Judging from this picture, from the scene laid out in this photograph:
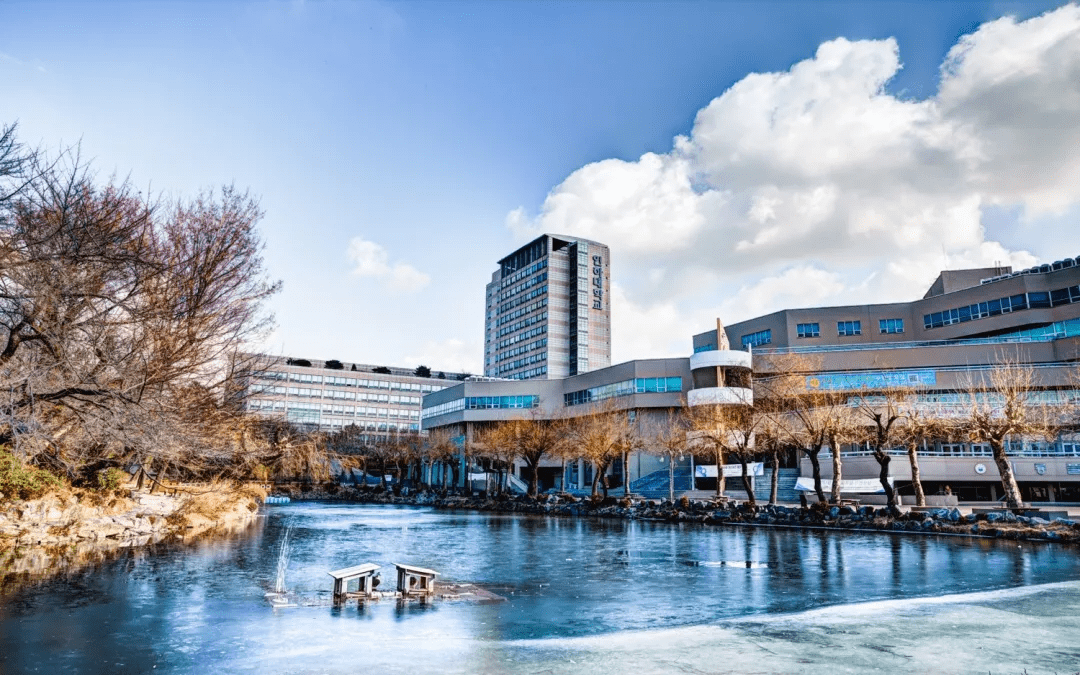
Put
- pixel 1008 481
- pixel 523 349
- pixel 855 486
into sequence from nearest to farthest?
pixel 1008 481
pixel 855 486
pixel 523 349

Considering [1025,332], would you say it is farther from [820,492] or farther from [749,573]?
[749,573]

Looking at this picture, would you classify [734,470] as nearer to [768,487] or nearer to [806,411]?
[768,487]

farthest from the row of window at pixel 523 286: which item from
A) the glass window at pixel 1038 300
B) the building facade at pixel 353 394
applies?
the glass window at pixel 1038 300

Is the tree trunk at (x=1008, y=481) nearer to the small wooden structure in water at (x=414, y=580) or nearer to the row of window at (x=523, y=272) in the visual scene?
the small wooden structure in water at (x=414, y=580)

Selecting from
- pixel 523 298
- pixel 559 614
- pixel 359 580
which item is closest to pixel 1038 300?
pixel 559 614

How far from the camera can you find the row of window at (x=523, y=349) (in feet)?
479

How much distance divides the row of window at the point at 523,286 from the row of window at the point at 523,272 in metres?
1.55

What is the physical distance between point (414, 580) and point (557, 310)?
134075 mm

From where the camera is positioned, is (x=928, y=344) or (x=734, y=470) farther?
(x=928, y=344)

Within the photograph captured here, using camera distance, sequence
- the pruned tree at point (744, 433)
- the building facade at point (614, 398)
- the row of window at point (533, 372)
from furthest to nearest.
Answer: the row of window at point (533, 372) → the building facade at point (614, 398) → the pruned tree at point (744, 433)

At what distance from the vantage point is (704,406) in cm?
5697

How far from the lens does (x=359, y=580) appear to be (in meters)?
13.6

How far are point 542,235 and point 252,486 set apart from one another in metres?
113

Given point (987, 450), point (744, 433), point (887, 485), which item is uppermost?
point (744, 433)
